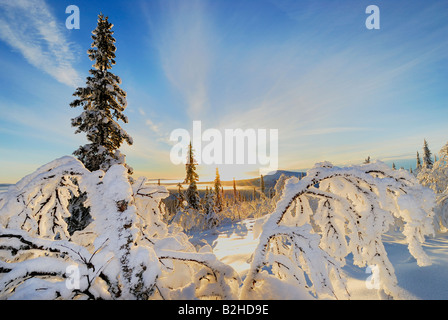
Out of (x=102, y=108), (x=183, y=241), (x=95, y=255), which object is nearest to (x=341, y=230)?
(x=183, y=241)

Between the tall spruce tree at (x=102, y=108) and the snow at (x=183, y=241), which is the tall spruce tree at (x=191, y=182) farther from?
the snow at (x=183, y=241)

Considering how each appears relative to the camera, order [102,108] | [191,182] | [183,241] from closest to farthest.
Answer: [183,241] → [102,108] → [191,182]

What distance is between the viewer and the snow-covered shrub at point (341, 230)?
5.47 ft

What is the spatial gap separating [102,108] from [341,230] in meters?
10.00

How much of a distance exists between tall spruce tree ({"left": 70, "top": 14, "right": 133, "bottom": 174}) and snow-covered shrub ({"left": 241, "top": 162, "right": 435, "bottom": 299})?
26.4 ft

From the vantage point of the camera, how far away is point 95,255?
4.32 feet

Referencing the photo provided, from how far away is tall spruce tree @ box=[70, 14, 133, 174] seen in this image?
8.09 metres

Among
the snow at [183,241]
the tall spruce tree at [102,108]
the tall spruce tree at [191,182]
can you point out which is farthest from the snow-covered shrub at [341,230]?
the tall spruce tree at [191,182]

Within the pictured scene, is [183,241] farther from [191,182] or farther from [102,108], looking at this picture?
[191,182]

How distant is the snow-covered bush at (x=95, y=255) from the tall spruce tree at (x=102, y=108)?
262 inches
